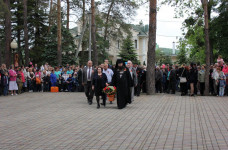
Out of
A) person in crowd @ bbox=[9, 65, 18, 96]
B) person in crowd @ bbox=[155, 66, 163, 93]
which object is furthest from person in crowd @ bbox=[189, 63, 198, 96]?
person in crowd @ bbox=[9, 65, 18, 96]

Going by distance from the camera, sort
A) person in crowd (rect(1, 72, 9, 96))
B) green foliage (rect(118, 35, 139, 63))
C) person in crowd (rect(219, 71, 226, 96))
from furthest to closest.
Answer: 1. green foliage (rect(118, 35, 139, 63))
2. person in crowd (rect(1, 72, 9, 96))
3. person in crowd (rect(219, 71, 226, 96))

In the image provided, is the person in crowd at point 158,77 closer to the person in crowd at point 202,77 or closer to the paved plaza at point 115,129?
the person in crowd at point 202,77

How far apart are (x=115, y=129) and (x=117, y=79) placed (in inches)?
205

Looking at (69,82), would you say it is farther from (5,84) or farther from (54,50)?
(54,50)

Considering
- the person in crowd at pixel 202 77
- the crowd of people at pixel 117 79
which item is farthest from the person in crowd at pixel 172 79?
the person in crowd at pixel 202 77

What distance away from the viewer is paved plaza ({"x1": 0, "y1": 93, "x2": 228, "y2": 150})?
7.14 metres

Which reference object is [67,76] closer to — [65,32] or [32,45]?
[65,32]

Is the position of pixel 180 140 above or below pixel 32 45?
below

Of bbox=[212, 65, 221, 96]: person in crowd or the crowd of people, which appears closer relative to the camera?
the crowd of people

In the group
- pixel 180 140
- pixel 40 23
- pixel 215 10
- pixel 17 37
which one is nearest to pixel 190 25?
pixel 215 10

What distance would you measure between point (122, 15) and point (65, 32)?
11.2 metres

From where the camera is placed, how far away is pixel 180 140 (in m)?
7.39

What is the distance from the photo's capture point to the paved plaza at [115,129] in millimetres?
7142

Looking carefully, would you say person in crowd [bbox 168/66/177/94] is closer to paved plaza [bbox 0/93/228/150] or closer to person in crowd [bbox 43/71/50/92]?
paved plaza [bbox 0/93/228/150]
